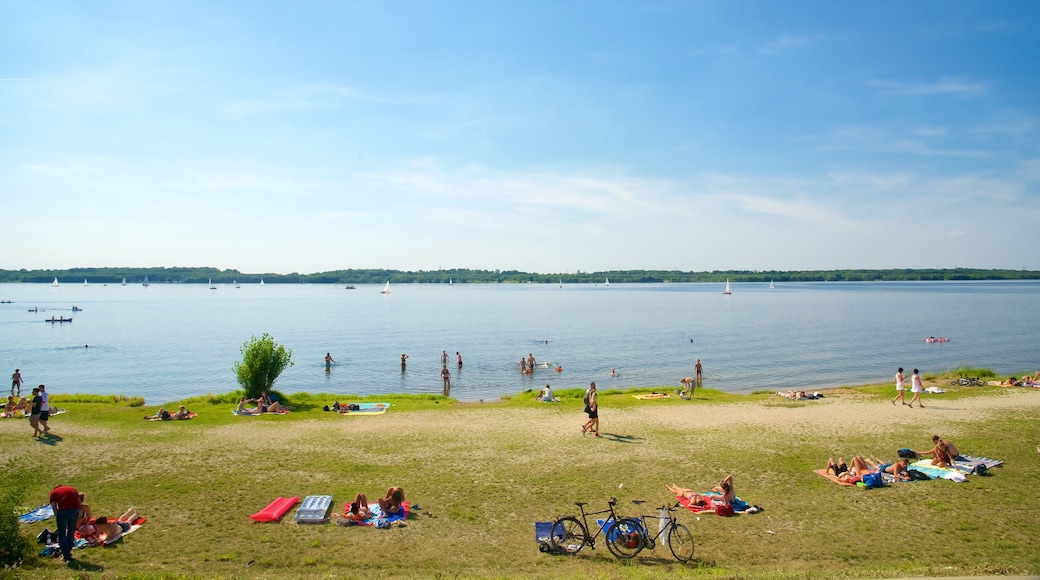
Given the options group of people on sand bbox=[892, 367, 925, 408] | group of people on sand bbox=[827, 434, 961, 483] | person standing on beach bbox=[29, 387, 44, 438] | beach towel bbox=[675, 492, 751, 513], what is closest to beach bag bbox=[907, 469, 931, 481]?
group of people on sand bbox=[827, 434, 961, 483]

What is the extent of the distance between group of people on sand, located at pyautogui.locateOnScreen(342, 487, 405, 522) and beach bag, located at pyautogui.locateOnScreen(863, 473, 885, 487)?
1228 cm

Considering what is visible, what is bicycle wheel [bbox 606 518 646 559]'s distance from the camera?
38.1 ft

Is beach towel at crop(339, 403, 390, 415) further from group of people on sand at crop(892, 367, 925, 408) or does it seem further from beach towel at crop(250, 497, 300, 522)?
group of people on sand at crop(892, 367, 925, 408)

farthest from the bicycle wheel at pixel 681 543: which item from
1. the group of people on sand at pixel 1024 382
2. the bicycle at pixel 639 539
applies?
the group of people on sand at pixel 1024 382

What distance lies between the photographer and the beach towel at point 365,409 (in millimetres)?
27172

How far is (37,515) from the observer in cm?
1331

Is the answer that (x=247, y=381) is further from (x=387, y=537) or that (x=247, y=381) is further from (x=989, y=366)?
(x=989, y=366)

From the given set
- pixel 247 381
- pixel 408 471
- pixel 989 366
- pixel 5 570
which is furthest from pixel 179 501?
pixel 989 366

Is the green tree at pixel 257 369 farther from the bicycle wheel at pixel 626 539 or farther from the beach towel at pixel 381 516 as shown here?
the bicycle wheel at pixel 626 539

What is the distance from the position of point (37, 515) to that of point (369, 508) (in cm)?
743

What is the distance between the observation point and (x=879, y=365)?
172 ft

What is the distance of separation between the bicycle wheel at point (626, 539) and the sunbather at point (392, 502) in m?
5.05

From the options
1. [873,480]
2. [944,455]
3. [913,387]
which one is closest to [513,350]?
[913,387]

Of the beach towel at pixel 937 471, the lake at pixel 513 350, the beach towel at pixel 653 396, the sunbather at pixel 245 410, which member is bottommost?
the lake at pixel 513 350
